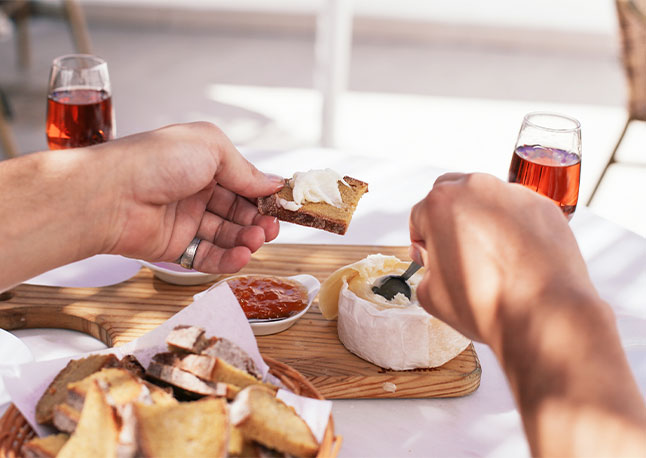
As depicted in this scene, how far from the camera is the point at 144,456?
94cm

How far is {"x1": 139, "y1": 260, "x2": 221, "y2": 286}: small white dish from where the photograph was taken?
1.69 metres

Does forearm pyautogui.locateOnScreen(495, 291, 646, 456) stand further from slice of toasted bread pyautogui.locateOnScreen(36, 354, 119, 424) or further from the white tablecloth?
slice of toasted bread pyautogui.locateOnScreen(36, 354, 119, 424)

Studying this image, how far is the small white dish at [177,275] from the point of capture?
5.56 ft

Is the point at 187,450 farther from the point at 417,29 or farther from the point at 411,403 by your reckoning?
the point at 417,29

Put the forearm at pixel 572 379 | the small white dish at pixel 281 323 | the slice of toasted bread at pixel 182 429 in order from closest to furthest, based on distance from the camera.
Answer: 1. the forearm at pixel 572 379
2. the slice of toasted bread at pixel 182 429
3. the small white dish at pixel 281 323

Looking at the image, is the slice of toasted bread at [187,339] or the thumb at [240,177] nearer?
the slice of toasted bread at [187,339]

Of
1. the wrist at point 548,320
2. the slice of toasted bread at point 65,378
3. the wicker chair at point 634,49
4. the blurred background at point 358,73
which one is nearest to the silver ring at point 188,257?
the slice of toasted bread at point 65,378

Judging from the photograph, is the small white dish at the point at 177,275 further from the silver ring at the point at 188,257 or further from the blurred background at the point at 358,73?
the blurred background at the point at 358,73

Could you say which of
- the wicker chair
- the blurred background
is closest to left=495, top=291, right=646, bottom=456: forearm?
the wicker chair

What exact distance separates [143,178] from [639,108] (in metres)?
2.64

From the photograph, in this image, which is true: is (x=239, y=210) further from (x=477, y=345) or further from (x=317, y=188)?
(x=477, y=345)

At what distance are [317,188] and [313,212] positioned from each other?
6 cm

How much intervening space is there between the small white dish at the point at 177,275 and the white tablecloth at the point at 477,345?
23 centimetres

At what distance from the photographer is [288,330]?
1.57 meters
